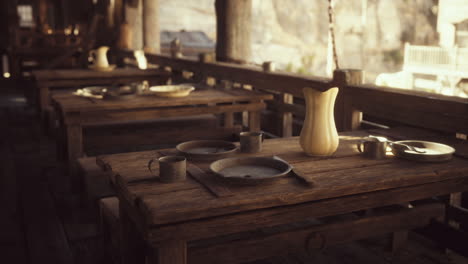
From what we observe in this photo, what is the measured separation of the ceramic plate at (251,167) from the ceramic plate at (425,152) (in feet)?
1.81

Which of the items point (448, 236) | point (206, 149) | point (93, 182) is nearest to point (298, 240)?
point (206, 149)

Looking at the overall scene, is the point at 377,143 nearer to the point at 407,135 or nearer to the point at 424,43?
the point at 407,135

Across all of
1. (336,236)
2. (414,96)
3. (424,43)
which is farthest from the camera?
(424,43)

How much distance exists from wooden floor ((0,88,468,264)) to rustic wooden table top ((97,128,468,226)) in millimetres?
852

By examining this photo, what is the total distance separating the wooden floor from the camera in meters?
2.85

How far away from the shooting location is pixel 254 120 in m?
4.44

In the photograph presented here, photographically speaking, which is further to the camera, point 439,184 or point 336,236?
point 336,236

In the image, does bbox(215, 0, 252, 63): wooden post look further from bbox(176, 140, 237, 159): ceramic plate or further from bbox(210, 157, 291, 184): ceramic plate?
bbox(210, 157, 291, 184): ceramic plate

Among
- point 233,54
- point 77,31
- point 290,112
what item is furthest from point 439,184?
point 77,31

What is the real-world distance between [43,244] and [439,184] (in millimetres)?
2278

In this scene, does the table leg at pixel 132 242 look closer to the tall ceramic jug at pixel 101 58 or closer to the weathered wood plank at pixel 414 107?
the weathered wood plank at pixel 414 107

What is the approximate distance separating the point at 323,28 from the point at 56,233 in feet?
86.6

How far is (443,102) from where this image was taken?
105 inches

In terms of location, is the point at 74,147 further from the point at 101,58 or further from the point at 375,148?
the point at 101,58
